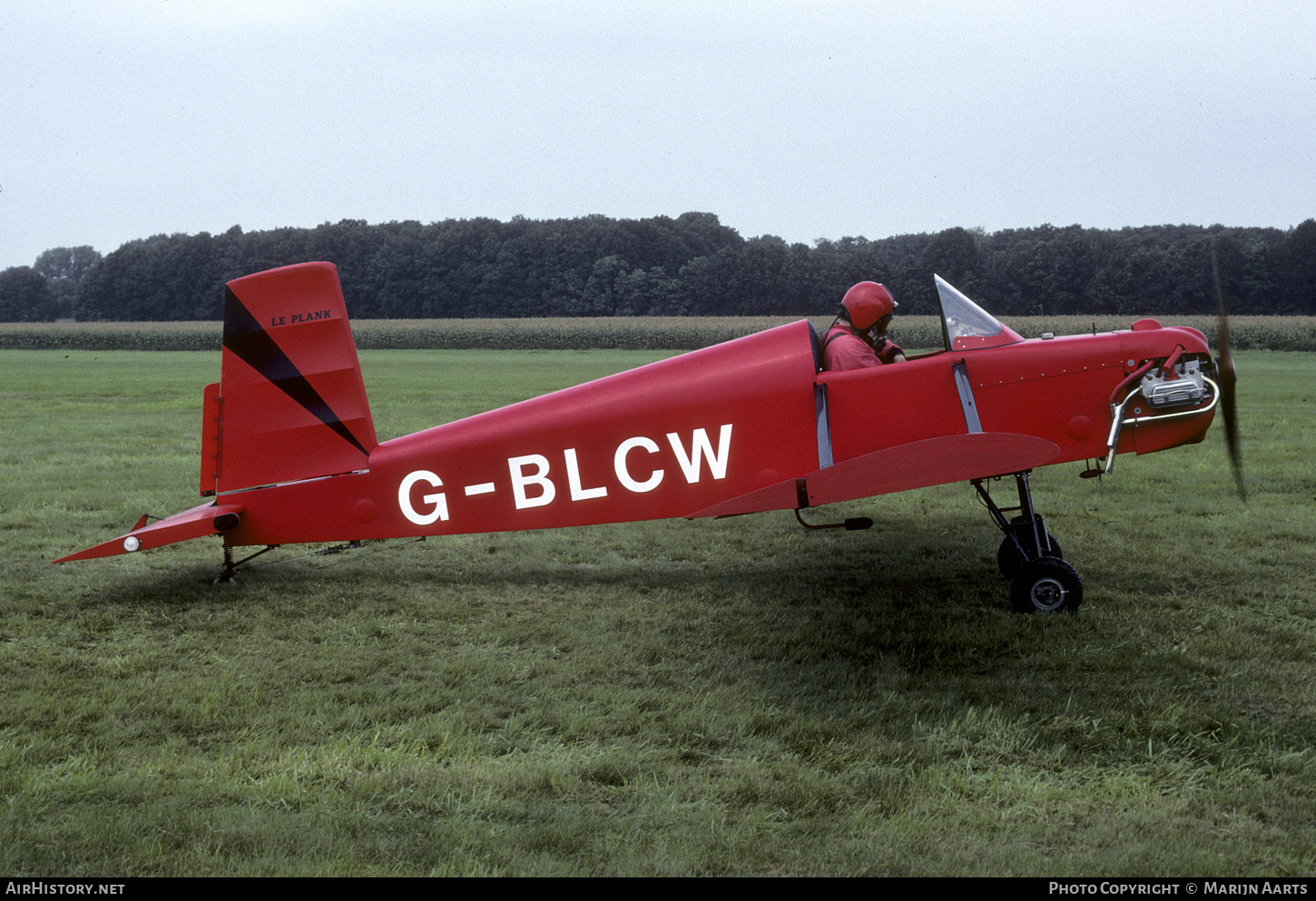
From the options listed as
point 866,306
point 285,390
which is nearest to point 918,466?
point 866,306

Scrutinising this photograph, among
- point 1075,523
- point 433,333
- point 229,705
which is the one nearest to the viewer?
point 229,705

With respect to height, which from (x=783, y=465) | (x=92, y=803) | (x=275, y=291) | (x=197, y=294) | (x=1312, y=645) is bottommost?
(x=1312, y=645)

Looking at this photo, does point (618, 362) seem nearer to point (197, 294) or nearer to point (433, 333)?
point (433, 333)

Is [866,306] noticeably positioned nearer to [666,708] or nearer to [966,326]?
[966,326]

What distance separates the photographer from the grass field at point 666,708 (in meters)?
3.18

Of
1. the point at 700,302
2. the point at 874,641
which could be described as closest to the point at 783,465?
the point at 874,641

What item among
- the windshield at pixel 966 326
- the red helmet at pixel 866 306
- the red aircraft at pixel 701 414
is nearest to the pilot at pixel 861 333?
the red helmet at pixel 866 306

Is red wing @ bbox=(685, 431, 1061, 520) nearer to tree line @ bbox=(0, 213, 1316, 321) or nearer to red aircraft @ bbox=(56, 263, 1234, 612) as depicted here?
red aircraft @ bbox=(56, 263, 1234, 612)

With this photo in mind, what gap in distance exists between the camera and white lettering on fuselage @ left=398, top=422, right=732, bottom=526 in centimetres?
590

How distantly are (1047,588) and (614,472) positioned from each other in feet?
9.28

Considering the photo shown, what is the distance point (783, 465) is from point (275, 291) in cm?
346

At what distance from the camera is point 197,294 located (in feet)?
301

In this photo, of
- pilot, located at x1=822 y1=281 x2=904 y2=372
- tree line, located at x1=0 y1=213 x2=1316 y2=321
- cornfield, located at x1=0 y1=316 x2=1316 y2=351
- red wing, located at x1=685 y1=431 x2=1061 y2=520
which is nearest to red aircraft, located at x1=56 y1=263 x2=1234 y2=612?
pilot, located at x1=822 y1=281 x2=904 y2=372

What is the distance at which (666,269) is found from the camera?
78312mm
